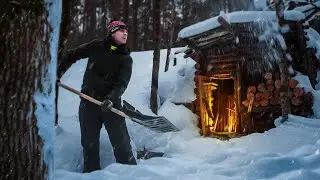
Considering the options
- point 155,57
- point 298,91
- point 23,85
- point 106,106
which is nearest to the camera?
point 23,85

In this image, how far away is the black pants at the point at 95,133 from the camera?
188 inches

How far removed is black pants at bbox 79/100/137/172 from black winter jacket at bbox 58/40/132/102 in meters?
0.22

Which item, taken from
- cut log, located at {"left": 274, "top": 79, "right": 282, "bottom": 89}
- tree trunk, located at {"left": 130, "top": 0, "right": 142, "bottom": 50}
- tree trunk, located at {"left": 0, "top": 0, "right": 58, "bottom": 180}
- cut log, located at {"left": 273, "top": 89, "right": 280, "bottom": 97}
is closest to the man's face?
tree trunk, located at {"left": 0, "top": 0, "right": 58, "bottom": 180}

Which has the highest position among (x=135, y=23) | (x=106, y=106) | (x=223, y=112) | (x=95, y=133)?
(x=135, y=23)

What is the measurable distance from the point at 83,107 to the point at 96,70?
54 centimetres

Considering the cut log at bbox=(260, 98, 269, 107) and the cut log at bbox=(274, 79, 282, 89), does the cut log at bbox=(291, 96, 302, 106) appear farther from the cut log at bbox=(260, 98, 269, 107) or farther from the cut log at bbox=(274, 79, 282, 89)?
the cut log at bbox=(260, 98, 269, 107)

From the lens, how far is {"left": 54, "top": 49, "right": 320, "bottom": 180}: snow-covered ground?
4.00 m

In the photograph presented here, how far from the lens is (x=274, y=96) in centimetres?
995

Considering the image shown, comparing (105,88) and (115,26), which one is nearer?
(115,26)

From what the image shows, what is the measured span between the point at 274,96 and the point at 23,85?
8640mm

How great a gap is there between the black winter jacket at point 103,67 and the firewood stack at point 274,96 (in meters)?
6.02

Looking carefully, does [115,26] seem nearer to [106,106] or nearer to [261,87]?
[106,106]

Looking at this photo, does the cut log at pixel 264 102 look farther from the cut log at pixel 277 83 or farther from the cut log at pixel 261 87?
the cut log at pixel 277 83

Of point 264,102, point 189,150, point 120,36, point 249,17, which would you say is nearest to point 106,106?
point 120,36
